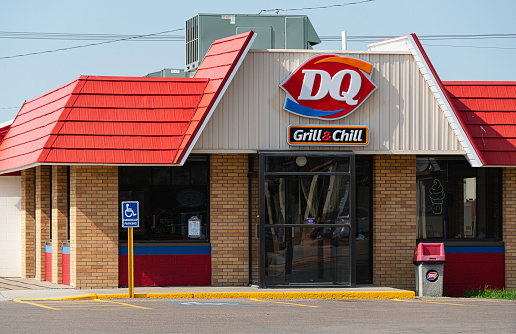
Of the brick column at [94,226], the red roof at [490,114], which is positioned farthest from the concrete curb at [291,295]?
the red roof at [490,114]

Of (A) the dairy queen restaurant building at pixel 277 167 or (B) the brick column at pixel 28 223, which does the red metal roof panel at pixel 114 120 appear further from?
(B) the brick column at pixel 28 223

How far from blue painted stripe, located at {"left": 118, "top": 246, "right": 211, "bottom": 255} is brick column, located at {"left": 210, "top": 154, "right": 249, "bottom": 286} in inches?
8.9

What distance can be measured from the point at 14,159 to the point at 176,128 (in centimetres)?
461

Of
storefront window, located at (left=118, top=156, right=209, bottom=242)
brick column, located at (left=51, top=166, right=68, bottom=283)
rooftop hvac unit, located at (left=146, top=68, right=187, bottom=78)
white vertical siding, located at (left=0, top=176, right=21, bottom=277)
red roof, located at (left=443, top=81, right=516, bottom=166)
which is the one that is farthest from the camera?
rooftop hvac unit, located at (left=146, top=68, right=187, bottom=78)

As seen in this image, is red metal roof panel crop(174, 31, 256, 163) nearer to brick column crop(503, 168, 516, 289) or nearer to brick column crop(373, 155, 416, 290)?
brick column crop(373, 155, 416, 290)

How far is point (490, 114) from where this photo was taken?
65.3 ft

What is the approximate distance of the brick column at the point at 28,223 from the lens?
2262cm

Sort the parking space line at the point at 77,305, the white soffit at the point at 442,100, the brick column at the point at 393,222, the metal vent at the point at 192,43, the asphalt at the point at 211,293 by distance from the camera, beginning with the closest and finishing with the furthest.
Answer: the parking space line at the point at 77,305, the asphalt at the point at 211,293, the white soffit at the point at 442,100, the brick column at the point at 393,222, the metal vent at the point at 192,43

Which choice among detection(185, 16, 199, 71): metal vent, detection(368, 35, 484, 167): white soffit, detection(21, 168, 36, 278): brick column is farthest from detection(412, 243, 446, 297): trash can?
detection(185, 16, 199, 71): metal vent

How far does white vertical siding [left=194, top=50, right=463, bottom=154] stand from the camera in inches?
732

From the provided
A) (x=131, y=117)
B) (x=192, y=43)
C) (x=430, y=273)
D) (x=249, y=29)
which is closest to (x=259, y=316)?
(x=430, y=273)

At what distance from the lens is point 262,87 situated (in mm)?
18719

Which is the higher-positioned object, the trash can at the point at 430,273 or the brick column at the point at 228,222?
the brick column at the point at 228,222

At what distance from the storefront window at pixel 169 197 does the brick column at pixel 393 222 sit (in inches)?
155
